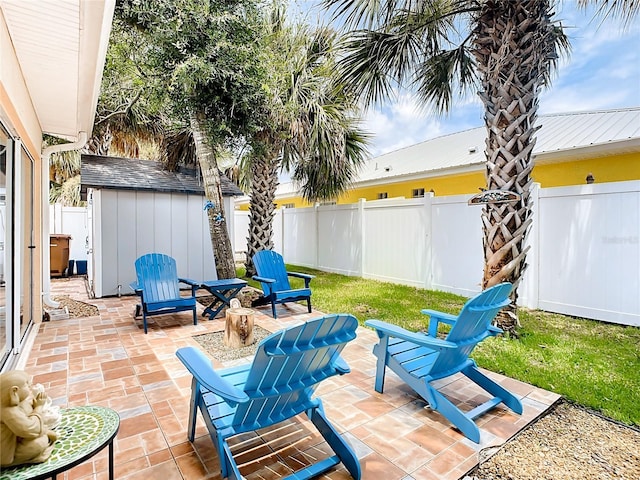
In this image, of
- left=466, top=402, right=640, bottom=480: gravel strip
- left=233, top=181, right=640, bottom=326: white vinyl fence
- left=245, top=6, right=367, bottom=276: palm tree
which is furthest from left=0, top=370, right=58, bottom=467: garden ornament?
left=233, top=181, right=640, bottom=326: white vinyl fence

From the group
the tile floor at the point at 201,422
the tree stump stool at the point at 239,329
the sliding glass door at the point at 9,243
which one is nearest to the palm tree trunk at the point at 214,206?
the tile floor at the point at 201,422

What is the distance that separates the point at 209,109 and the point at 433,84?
418 centimetres

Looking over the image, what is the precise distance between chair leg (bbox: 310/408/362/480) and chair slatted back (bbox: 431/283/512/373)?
1.01m

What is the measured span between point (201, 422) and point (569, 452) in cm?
265

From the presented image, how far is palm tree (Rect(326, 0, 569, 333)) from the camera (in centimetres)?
447

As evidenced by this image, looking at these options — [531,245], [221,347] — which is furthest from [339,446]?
[531,245]

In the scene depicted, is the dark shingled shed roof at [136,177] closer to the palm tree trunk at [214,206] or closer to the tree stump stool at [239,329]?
the palm tree trunk at [214,206]

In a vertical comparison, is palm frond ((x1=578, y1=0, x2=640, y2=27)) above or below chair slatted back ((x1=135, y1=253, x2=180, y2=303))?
above

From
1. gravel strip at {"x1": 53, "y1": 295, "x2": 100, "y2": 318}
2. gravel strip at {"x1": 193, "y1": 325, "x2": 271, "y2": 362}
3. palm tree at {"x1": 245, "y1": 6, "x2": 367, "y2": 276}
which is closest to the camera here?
gravel strip at {"x1": 193, "y1": 325, "x2": 271, "y2": 362}

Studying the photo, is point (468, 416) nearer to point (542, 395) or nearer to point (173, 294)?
point (542, 395)

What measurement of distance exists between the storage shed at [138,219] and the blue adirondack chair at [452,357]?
6.51 m

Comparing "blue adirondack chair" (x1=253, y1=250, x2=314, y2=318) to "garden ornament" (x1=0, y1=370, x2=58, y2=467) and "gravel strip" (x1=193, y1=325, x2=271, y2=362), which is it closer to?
"gravel strip" (x1=193, y1=325, x2=271, y2=362)

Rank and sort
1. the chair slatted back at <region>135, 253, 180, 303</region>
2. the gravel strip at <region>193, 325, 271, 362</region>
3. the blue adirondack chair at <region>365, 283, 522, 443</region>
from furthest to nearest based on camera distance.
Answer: the chair slatted back at <region>135, 253, 180, 303</region>
the gravel strip at <region>193, 325, 271, 362</region>
the blue adirondack chair at <region>365, 283, 522, 443</region>

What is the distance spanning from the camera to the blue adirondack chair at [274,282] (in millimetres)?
6029
